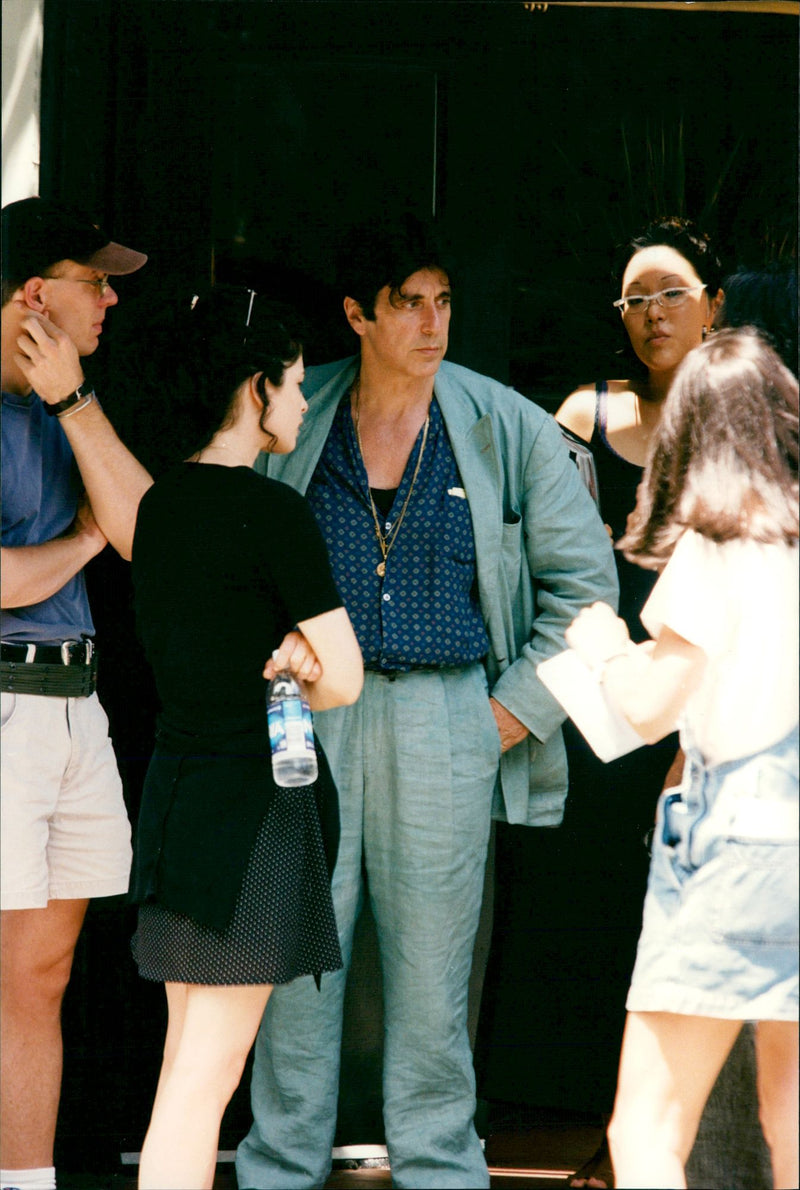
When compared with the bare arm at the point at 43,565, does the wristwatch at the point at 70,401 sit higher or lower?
higher

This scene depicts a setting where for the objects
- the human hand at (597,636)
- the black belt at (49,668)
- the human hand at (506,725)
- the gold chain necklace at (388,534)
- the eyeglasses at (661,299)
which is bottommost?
the human hand at (506,725)

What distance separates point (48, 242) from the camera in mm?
3174

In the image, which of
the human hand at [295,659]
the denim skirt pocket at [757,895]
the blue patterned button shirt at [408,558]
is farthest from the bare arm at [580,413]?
the denim skirt pocket at [757,895]

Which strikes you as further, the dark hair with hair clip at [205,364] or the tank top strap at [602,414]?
the tank top strap at [602,414]

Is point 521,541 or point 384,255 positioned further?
point 521,541

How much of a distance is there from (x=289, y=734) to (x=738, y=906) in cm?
79

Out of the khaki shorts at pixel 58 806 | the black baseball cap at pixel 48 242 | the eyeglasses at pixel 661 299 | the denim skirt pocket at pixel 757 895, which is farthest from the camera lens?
the eyeglasses at pixel 661 299

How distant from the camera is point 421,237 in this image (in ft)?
10.9

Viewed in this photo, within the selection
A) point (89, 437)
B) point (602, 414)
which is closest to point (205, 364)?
point (89, 437)

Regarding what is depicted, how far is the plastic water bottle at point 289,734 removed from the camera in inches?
101

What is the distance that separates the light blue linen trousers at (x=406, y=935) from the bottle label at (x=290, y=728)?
0.66 meters

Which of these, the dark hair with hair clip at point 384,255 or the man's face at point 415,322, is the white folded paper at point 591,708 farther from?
the dark hair with hair clip at point 384,255

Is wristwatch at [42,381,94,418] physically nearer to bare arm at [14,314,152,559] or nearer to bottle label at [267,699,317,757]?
bare arm at [14,314,152,559]

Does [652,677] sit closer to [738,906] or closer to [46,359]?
[738,906]
